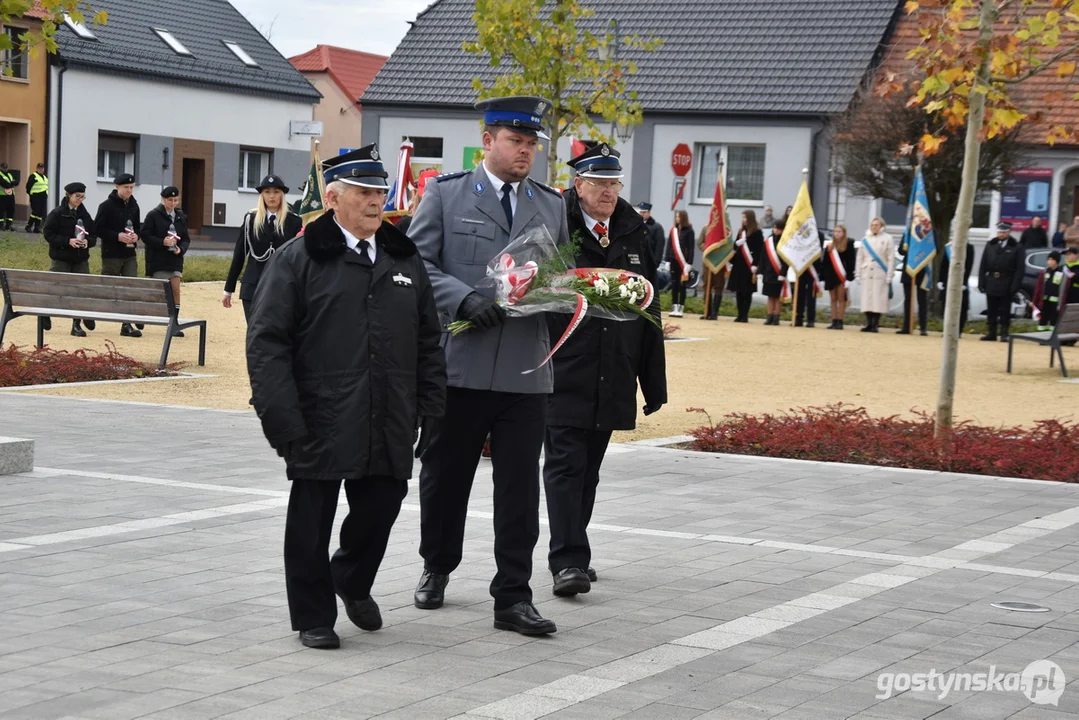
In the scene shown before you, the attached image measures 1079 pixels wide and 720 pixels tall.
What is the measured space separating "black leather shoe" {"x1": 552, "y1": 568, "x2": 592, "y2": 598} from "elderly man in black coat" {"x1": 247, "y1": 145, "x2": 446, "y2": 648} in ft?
3.48

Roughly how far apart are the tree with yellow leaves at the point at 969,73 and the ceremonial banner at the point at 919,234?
1318cm

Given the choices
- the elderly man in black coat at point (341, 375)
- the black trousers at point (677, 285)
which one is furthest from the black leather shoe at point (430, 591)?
the black trousers at point (677, 285)

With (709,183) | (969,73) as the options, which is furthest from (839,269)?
(969,73)

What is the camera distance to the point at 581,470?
6.95 metres

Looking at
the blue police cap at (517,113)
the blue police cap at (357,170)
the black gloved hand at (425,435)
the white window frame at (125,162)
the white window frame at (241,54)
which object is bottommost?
the black gloved hand at (425,435)

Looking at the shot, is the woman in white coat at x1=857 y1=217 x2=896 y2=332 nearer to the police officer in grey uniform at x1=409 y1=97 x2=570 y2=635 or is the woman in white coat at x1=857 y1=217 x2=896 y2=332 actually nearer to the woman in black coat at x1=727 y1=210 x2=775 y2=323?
the woman in black coat at x1=727 y1=210 x2=775 y2=323

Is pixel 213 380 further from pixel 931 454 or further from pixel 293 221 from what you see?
pixel 931 454

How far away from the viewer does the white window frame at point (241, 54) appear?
167 ft

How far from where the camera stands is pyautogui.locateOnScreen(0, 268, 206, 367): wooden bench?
54.2 ft

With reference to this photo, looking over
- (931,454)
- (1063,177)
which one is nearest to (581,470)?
(931,454)

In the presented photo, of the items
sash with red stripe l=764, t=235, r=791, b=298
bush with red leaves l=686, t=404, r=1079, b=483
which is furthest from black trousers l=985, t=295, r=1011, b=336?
bush with red leaves l=686, t=404, r=1079, b=483

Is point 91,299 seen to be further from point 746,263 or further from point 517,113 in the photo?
point 746,263

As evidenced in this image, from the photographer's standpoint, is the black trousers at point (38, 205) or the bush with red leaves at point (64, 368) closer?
the bush with red leaves at point (64, 368)

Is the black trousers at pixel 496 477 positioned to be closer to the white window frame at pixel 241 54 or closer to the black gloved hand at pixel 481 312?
the black gloved hand at pixel 481 312
